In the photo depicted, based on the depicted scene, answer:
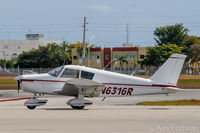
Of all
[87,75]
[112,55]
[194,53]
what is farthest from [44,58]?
[87,75]

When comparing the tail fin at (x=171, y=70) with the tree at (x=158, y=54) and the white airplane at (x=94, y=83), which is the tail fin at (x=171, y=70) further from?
the tree at (x=158, y=54)

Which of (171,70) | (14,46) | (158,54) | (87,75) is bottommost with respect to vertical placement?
(87,75)

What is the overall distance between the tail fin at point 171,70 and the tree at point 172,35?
277ft

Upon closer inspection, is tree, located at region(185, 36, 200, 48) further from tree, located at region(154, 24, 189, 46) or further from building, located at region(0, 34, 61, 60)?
building, located at region(0, 34, 61, 60)

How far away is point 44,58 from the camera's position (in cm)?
10925

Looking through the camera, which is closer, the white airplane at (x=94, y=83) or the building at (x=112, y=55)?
the white airplane at (x=94, y=83)

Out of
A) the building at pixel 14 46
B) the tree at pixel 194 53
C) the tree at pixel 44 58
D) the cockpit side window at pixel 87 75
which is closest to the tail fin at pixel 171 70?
the cockpit side window at pixel 87 75

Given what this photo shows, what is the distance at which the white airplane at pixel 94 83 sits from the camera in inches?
708

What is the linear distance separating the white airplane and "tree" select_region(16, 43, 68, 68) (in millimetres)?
88971

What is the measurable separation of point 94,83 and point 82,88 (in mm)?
599

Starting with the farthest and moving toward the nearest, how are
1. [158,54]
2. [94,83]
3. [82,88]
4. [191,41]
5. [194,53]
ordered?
[191,41] → [194,53] → [158,54] → [82,88] → [94,83]

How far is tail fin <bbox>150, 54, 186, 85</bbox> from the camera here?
1795 centimetres

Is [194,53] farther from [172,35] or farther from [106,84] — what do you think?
[106,84]

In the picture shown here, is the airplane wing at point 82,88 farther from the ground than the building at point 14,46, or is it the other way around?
the building at point 14,46
